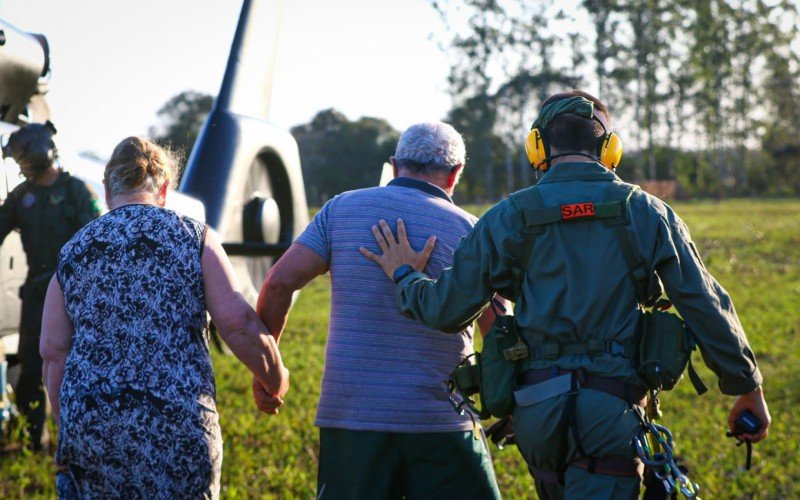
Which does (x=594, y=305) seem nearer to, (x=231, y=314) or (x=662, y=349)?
(x=662, y=349)

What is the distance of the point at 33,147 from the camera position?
5.39m

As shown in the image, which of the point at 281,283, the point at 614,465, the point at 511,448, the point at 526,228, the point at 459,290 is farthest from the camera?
the point at 511,448

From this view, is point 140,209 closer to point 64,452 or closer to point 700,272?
point 64,452

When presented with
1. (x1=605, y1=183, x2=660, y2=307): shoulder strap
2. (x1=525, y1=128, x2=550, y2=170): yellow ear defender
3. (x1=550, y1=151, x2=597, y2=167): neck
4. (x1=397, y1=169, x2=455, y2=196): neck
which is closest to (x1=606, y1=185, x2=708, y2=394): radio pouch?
(x1=605, y1=183, x2=660, y2=307): shoulder strap

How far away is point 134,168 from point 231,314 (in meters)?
0.55

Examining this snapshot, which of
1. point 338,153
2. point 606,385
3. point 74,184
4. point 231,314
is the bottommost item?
point 606,385

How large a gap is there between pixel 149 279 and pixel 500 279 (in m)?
1.04

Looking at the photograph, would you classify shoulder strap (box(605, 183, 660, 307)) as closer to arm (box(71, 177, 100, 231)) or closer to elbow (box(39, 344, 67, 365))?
elbow (box(39, 344, 67, 365))

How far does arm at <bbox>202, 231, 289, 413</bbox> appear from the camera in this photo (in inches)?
117

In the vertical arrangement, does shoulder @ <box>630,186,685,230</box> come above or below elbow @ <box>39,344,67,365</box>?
above

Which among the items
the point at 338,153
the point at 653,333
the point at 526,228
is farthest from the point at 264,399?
the point at 338,153

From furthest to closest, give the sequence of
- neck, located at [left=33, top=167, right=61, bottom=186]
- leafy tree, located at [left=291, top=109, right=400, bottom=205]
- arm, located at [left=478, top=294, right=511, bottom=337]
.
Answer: leafy tree, located at [left=291, top=109, right=400, bottom=205] < neck, located at [left=33, top=167, right=61, bottom=186] < arm, located at [left=478, top=294, right=511, bottom=337]

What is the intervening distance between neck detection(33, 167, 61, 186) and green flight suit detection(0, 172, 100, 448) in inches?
0.8

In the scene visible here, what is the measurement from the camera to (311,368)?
9594 millimetres
